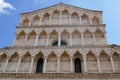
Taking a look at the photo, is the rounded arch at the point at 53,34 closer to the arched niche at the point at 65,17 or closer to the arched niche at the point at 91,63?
the arched niche at the point at 65,17

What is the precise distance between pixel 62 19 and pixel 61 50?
2.82 m

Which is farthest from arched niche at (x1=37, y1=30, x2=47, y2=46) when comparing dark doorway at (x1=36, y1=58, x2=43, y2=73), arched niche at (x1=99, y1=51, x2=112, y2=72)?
arched niche at (x1=99, y1=51, x2=112, y2=72)

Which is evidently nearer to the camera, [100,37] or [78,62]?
[78,62]

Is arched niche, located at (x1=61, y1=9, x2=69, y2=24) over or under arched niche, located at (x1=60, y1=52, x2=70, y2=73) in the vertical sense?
over

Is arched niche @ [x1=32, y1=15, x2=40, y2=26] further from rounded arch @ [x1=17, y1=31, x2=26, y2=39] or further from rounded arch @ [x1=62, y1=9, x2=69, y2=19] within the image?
rounded arch @ [x1=62, y1=9, x2=69, y2=19]

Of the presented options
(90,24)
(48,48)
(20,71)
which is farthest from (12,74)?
(90,24)

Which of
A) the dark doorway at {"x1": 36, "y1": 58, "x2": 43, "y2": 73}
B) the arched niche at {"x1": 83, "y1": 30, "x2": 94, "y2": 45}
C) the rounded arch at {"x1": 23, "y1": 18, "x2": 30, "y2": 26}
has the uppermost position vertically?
the rounded arch at {"x1": 23, "y1": 18, "x2": 30, "y2": 26}

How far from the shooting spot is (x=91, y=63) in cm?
957

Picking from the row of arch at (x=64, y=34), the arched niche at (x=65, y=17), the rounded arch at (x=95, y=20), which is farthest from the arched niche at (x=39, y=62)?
the rounded arch at (x=95, y=20)

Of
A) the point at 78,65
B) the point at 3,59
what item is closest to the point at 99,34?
the point at 78,65

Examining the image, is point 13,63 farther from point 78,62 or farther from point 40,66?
point 78,62

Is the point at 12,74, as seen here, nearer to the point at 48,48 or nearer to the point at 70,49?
the point at 48,48

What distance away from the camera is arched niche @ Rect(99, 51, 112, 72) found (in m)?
9.25

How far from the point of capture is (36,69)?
31.9 ft
